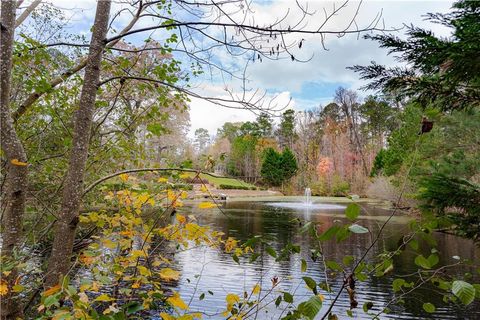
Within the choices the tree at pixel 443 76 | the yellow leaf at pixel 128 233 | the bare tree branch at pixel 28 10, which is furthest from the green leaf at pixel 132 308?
the bare tree branch at pixel 28 10

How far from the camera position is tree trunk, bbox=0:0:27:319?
1.64 m

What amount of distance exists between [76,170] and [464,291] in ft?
4.90

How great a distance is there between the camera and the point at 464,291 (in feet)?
3.46

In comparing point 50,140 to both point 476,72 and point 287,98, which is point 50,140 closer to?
point 287,98

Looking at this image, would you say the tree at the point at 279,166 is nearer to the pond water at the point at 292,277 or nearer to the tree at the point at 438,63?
the pond water at the point at 292,277

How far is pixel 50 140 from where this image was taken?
3785 millimetres

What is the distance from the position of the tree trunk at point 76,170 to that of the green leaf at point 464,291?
1.42m

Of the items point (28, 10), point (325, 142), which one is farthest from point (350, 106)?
point (28, 10)

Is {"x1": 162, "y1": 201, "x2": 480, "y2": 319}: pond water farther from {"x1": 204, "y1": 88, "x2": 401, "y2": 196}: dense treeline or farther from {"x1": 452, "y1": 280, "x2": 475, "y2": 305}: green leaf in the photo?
{"x1": 204, "y1": 88, "x2": 401, "y2": 196}: dense treeline

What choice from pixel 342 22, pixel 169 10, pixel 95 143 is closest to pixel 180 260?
pixel 95 143

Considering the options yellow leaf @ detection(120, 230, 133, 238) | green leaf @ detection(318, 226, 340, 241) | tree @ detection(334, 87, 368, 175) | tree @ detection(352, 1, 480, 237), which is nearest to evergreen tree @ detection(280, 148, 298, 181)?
tree @ detection(334, 87, 368, 175)

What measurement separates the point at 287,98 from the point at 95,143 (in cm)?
191

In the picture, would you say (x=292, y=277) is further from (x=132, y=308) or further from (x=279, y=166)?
(x=279, y=166)

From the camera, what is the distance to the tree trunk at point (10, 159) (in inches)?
64.6
